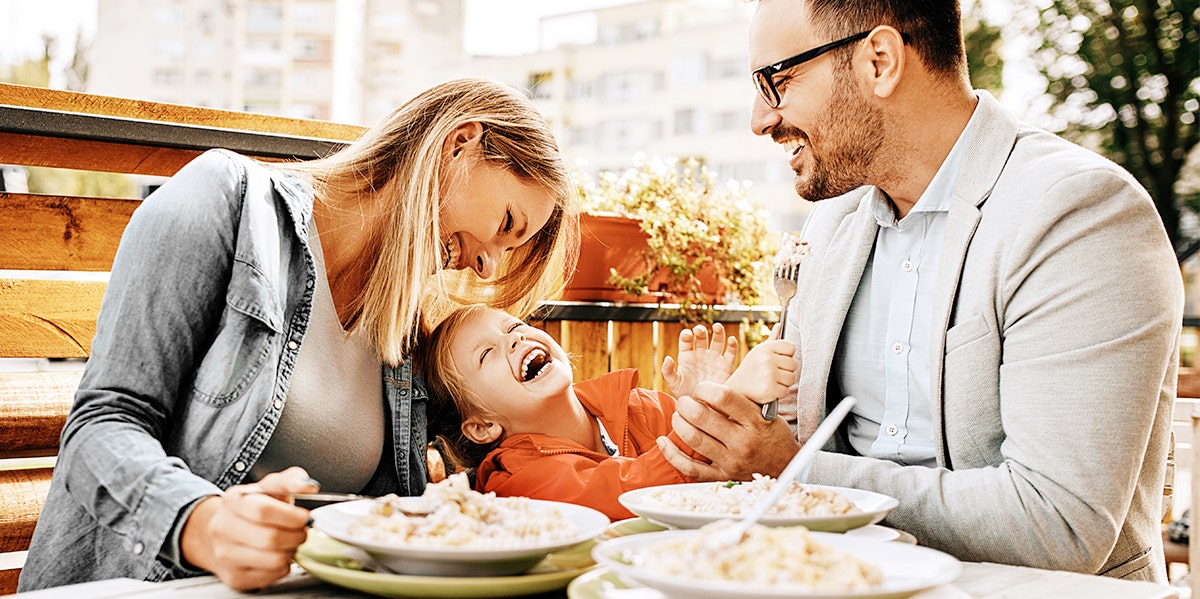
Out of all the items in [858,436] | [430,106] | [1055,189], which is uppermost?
[430,106]

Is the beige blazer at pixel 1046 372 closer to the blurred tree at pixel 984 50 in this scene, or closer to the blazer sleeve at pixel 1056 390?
the blazer sleeve at pixel 1056 390

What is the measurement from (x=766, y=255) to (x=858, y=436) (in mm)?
1675

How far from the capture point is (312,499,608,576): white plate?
94cm

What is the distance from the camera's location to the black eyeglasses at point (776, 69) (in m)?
1.80

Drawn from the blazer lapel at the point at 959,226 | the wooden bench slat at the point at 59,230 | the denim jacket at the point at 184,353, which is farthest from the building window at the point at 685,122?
the denim jacket at the point at 184,353

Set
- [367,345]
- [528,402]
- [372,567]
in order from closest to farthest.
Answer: [372,567] < [367,345] < [528,402]

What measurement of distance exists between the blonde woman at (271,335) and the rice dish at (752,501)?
1.40ft

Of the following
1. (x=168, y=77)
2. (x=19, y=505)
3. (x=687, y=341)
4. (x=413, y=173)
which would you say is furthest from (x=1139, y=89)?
(x=168, y=77)

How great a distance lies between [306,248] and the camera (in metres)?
1.54

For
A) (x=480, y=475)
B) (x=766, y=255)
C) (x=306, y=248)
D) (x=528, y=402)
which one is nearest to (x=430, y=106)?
(x=306, y=248)

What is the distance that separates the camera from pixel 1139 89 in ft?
27.1

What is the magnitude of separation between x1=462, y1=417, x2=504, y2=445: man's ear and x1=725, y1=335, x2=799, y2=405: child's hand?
0.61 meters

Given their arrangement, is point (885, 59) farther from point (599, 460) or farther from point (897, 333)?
point (599, 460)

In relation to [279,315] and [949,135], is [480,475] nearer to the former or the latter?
[279,315]
